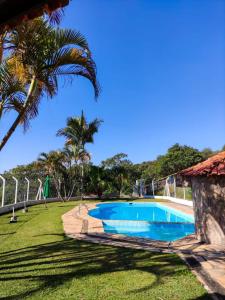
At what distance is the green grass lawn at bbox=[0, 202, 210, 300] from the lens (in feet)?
13.4

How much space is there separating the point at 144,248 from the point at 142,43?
11484 millimetres

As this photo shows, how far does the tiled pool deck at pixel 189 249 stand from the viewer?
450cm

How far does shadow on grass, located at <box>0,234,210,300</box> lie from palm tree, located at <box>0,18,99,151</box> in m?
2.44

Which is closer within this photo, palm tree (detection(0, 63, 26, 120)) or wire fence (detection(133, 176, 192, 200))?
palm tree (detection(0, 63, 26, 120))

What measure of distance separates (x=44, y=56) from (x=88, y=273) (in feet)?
13.7

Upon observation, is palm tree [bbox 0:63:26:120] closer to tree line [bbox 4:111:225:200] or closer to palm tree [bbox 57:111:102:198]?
tree line [bbox 4:111:225:200]

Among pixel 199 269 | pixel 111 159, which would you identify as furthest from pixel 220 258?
pixel 111 159

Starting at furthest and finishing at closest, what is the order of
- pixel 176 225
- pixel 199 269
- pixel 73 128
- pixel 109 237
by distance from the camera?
pixel 73 128
pixel 176 225
pixel 109 237
pixel 199 269

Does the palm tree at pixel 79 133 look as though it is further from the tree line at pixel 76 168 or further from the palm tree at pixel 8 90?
the palm tree at pixel 8 90

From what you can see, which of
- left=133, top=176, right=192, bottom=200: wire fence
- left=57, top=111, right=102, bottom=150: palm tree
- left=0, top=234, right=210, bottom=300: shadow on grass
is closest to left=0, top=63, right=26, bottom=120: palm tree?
left=0, top=234, right=210, bottom=300: shadow on grass

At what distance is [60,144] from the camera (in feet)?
80.9

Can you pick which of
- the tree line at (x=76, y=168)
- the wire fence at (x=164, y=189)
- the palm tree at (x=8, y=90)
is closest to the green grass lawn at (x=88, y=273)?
the palm tree at (x=8, y=90)

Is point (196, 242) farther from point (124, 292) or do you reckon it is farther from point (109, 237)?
point (124, 292)

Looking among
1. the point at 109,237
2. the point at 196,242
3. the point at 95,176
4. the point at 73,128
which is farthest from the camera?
the point at 95,176
